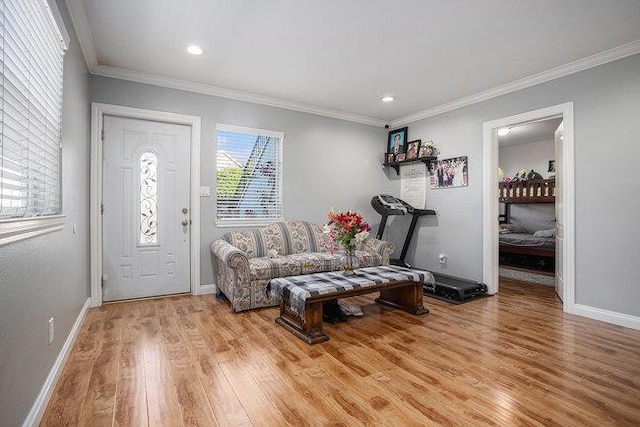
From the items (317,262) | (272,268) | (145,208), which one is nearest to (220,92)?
(145,208)

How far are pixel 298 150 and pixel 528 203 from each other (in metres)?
4.82

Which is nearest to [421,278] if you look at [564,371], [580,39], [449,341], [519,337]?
[449,341]

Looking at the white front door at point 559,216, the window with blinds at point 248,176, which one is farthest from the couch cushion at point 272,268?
the white front door at point 559,216

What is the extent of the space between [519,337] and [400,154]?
10.5 feet

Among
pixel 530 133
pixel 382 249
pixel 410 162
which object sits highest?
pixel 530 133

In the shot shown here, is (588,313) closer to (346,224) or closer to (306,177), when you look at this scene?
(346,224)

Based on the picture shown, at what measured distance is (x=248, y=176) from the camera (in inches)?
169

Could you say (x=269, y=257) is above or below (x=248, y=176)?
below

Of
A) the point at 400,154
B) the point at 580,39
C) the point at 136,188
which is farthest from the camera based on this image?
the point at 400,154

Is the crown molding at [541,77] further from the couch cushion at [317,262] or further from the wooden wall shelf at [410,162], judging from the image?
the couch cushion at [317,262]

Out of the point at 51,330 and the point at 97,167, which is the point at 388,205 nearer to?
the point at 97,167

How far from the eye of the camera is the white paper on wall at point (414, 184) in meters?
4.99

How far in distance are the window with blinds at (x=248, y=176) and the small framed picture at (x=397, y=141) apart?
6.56ft

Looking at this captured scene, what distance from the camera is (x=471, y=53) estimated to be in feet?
10.1
